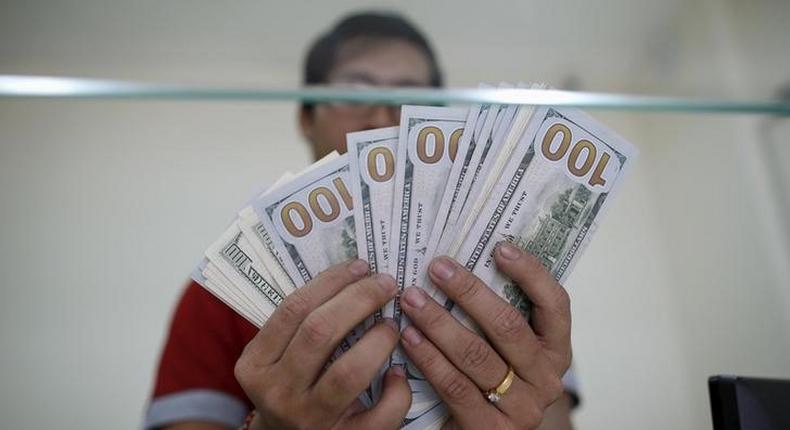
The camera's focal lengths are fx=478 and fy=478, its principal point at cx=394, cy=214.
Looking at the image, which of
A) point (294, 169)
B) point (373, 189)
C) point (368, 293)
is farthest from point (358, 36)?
point (368, 293)

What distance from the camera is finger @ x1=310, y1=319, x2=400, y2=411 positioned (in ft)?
1.52

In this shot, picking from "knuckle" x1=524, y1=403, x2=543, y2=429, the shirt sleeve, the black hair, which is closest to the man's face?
the black hair

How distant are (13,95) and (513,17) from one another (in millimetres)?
1900

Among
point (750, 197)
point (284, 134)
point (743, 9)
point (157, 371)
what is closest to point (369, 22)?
point (284, 134)

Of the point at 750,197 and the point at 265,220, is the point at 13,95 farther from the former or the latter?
the point at 750,197

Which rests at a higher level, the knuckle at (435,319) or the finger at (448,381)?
the knuckle at (435,319)

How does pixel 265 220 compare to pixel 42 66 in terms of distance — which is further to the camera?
pixel 42 66

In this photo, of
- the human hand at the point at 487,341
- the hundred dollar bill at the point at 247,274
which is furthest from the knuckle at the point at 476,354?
the hundred dollar bill at the point at 247,274

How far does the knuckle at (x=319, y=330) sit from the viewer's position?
46cm

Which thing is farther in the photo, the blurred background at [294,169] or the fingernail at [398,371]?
the blurred background at [294,169]

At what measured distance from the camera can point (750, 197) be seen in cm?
141

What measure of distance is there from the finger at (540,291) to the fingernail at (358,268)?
14 centimetres

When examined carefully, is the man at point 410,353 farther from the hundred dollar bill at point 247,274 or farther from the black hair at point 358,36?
the black hair at point 358,36

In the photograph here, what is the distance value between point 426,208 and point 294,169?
1.67 feet
